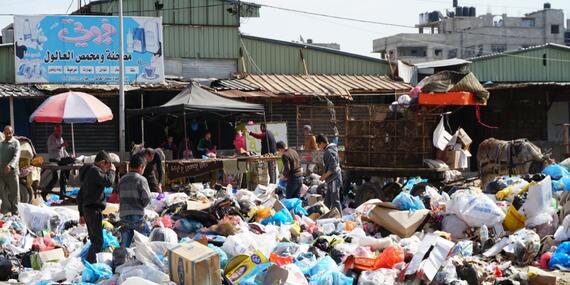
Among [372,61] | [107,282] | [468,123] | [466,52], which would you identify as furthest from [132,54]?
[466,52]

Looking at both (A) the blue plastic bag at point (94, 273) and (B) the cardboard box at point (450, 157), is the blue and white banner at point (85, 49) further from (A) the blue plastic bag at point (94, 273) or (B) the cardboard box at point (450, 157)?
(A) the blue plastic bag at point (94, 273)

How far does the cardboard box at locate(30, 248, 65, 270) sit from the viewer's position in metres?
10.9

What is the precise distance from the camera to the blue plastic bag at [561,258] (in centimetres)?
1022

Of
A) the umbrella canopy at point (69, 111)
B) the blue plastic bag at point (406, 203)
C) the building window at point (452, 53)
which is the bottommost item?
the blue plastic bag at point (406, 203)

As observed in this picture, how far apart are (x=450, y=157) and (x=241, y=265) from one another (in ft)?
21.7

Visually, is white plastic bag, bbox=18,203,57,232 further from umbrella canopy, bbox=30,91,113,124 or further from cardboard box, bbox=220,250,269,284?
umbrella canopy, bbox=30,91,113,124

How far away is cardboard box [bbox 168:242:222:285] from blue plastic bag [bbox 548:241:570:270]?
432 centimetres

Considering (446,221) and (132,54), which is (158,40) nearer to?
(132,54)

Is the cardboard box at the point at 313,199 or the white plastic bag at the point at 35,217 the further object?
the cardboard box at the point at 313,199

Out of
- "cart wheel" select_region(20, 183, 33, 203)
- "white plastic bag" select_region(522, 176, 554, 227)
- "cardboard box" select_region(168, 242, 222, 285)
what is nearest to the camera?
"cardboard box" select_region(168, 242, 222, 285)

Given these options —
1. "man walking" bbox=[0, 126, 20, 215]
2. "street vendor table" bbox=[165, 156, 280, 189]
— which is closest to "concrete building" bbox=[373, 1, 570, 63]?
"street vendor table" bbox=[165, 156, 280, 189]

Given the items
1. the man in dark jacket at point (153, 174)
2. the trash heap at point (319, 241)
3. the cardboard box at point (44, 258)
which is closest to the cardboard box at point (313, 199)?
the trash heap at point (319, 241)

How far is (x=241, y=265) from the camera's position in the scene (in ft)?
29.9

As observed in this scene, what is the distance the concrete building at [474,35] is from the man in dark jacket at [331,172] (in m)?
41.4
